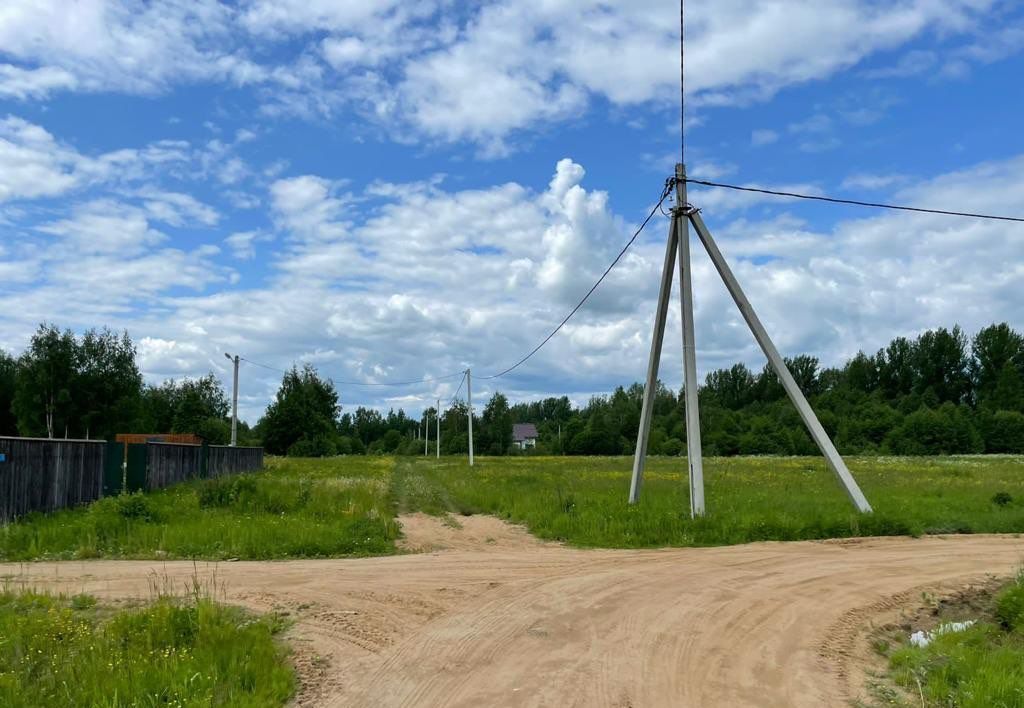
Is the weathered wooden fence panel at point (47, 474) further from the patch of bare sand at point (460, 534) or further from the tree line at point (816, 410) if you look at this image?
the tree line at point (816, 410)

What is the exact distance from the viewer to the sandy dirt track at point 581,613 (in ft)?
20.8

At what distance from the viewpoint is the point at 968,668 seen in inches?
258

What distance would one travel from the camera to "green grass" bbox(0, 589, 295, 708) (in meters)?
5.81

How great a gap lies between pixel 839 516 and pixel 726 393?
384 feet

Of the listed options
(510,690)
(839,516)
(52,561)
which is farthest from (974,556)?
(52,561)

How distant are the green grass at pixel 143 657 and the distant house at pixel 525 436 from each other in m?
120

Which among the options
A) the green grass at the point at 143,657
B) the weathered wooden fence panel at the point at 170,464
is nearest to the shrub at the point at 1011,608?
the green grass at the point at 143,657

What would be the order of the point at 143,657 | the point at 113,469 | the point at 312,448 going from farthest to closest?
the point at 312,448, the point at 113,469, the point at 143,657

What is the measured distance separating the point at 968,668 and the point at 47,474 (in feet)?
56.0

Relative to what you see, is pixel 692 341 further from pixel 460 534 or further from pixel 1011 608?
pixel 1011 608

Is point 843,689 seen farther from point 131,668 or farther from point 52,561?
point 52,561

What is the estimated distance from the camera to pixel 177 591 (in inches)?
377

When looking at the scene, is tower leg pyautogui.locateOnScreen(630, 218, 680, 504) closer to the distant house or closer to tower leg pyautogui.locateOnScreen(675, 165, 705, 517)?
tower leg pyautogui.locateOnScreen(675, 165, 705, 517)

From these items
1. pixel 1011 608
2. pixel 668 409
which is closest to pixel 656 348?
pixel 1011 608
